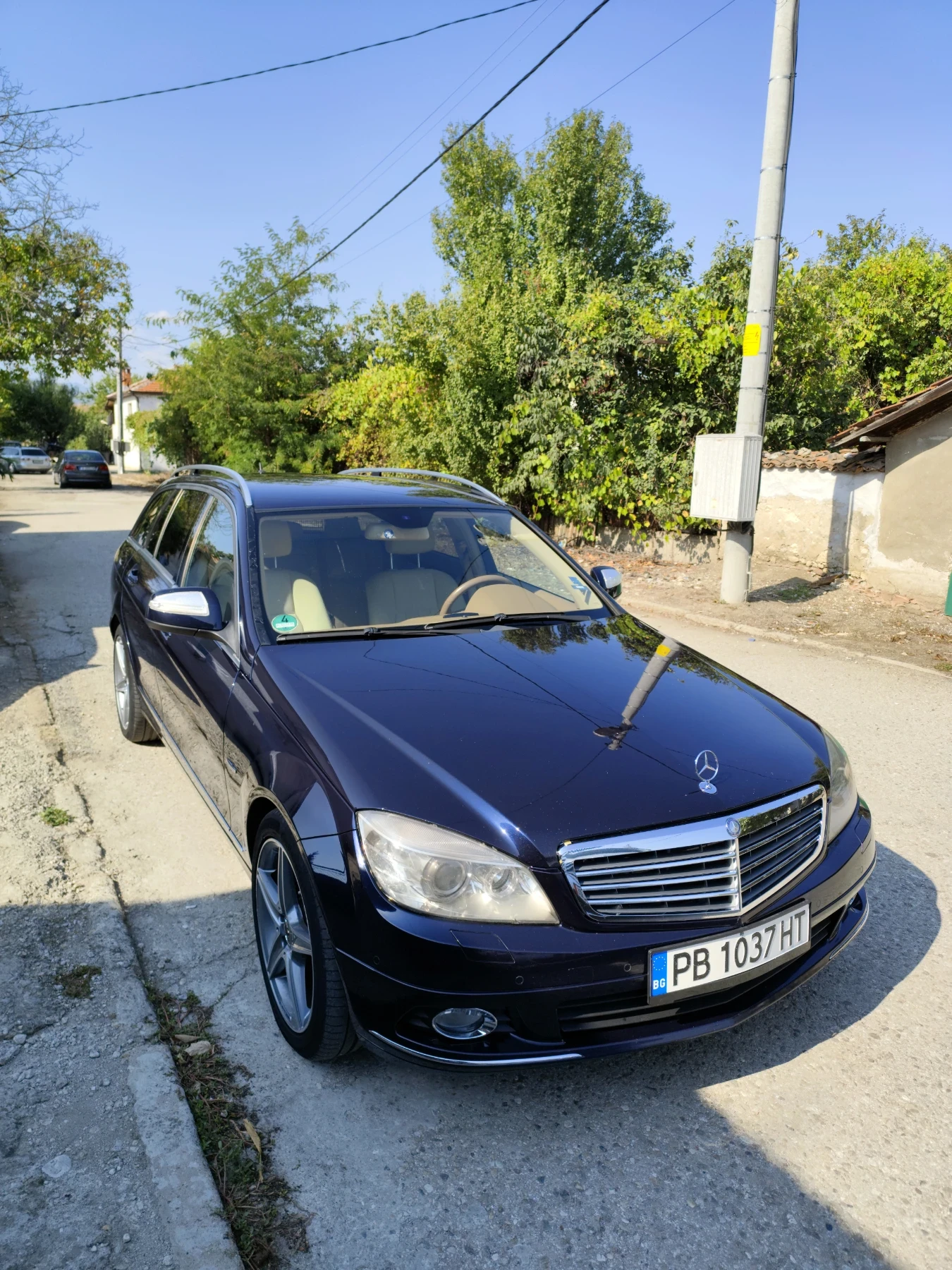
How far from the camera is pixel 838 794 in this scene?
9.60ft

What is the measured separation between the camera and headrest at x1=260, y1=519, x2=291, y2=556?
3.77 metres

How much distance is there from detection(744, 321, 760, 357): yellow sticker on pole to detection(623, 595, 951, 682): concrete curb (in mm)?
2830

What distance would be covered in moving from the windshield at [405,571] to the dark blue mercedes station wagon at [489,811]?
0.01 metres

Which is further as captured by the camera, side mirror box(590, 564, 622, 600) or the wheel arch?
side mirror box(590, 564, 622, 600)

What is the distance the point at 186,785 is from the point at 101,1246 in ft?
9.80

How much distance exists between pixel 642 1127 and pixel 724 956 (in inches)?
22.0

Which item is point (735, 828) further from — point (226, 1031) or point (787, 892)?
point (226, 1031)

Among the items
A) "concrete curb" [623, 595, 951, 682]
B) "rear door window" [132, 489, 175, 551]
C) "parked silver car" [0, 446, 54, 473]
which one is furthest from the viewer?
"parked silver car" [0, 446, 54, 473]

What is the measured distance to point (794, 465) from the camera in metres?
12.5

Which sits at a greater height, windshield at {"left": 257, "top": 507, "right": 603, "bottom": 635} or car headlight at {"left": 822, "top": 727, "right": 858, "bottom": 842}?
windshield at {"left": 257, "top": 507, "right": 603, "bottom": 635}

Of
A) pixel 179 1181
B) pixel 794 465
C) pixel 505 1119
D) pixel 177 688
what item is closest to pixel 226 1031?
pixel 179 1181

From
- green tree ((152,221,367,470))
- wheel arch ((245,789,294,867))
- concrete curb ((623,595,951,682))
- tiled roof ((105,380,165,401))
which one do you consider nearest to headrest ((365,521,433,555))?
wheel arch ((245,789,294,867))

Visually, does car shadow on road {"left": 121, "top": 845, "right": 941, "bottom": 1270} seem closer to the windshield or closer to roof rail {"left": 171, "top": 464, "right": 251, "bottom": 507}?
the windshield

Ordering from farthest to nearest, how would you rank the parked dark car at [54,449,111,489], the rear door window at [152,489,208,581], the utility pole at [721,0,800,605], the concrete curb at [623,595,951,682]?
1. the parked dark car at [54,449,111,489]
2. the utility pole at [721,0,800,605]
3. the concrete curb at [623,595,951,682]
4. the rear door window at [152,489,208,581]
